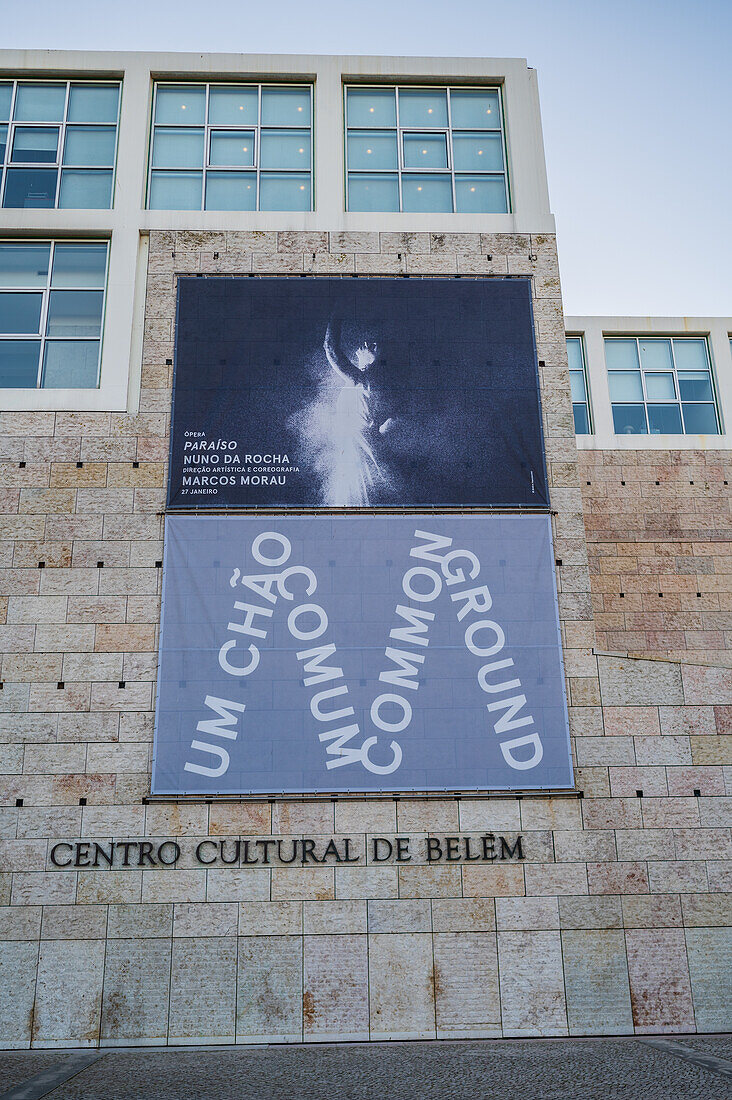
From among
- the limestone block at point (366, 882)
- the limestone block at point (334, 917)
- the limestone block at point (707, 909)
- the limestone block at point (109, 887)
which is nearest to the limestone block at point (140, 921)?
the limestone block at point (109, 887)

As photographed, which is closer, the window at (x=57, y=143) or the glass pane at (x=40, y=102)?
the window at (x=57, y=143)

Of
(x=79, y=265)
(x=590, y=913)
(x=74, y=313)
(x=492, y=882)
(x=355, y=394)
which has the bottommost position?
(x=590, y=913)

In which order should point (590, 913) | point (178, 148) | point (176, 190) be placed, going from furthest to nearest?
point (178, 148), point (176, 190), point (590, 913)

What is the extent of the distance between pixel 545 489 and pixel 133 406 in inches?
317

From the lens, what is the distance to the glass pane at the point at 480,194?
1906 cm

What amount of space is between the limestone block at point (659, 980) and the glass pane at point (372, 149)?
52.1 ft

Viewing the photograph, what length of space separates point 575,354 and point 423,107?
10.5 metres

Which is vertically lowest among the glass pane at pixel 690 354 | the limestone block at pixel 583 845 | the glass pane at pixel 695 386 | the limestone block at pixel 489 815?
the limestone block at pixel 583 845

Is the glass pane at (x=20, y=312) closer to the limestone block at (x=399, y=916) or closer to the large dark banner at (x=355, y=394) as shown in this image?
the large dark banner at (x=355, y=394)

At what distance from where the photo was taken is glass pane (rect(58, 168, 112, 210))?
18.7m

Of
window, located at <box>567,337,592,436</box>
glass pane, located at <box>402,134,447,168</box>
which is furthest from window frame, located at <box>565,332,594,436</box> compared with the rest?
glass pane, located at <box>402,134,447,168</box>

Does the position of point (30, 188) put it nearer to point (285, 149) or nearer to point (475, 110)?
point (285, 149)

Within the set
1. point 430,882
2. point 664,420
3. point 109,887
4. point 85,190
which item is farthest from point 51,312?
point 664,420

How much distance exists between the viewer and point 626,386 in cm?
2769
